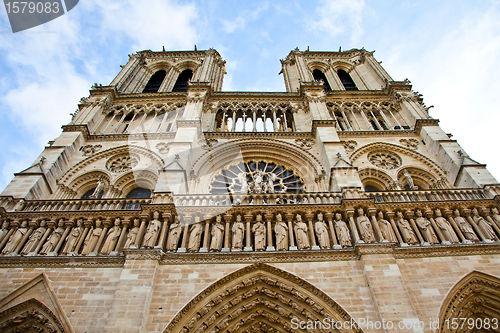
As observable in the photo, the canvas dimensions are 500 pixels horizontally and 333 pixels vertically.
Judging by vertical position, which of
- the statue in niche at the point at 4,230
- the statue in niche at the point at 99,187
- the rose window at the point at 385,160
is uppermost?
the rose window at the point at 385,160

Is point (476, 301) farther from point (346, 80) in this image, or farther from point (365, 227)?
point (346, 80)

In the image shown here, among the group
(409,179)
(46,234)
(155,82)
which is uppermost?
(155,82)

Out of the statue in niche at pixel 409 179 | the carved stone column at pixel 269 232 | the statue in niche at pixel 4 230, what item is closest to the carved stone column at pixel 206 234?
the carved stone column at pixel 269 232

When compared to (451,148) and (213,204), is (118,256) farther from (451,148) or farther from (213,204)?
(451,148)

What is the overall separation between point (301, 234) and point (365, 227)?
1.57 meters

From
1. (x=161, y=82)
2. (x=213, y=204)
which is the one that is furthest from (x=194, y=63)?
(x=213, y=204)

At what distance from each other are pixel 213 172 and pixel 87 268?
6.05m

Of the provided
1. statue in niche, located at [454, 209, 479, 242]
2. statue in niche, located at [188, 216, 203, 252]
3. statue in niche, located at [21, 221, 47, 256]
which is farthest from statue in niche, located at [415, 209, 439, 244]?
statue in niche, located at [21, 221, 47, 256]

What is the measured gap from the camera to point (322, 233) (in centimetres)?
888

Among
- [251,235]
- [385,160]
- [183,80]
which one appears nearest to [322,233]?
[251,235]

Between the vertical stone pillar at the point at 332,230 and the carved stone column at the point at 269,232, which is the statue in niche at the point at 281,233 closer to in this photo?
the carved stone column at the point at 269,232

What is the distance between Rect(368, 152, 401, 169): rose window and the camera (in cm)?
1354

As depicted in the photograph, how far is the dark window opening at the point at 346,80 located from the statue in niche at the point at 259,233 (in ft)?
46.5

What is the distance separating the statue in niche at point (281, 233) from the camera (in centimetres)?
860
